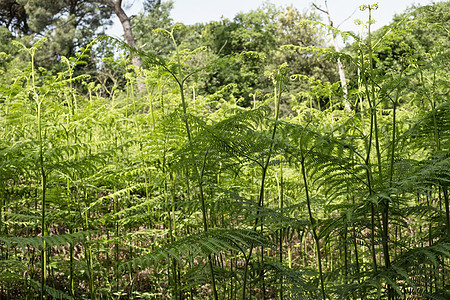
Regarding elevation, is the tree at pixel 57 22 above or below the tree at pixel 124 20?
above

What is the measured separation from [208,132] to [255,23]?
96.2 feet

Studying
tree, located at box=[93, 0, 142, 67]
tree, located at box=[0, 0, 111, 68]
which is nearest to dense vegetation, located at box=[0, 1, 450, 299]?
tree, located at box=[93, 0, 142, 67]

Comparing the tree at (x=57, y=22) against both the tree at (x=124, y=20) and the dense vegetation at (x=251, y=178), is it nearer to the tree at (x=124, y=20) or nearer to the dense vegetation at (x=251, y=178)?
the tree at (x=124, y=20)

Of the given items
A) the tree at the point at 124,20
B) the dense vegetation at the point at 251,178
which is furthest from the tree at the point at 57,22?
the dense vegetation at the point at 251,178

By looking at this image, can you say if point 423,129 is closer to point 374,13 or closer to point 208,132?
point 374,13

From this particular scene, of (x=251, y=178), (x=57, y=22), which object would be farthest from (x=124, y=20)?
(x=251, y=178)

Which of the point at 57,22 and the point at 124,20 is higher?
the point at 57,22

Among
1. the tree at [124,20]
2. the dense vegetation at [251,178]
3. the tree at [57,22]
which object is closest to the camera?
the dense vegetation at [251,178]

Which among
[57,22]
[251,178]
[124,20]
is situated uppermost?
[57,22]

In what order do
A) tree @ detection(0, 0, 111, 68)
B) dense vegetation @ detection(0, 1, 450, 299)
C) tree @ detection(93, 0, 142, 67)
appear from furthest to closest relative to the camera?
tree @ detection(0, 0, 111, 68)
tree @ detection(93, 0, 142, 67)
dense vegetation @ detection(0, 1, 450, 299)

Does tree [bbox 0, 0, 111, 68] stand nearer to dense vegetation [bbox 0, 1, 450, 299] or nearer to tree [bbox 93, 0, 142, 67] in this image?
tree [bbox 93, 0, 142, 67]

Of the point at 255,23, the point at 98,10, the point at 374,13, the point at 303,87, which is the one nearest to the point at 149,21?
the point at 98,10

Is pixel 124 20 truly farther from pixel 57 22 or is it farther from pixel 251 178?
pixel 251 178

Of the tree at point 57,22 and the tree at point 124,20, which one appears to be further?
the tree at point 57,22
